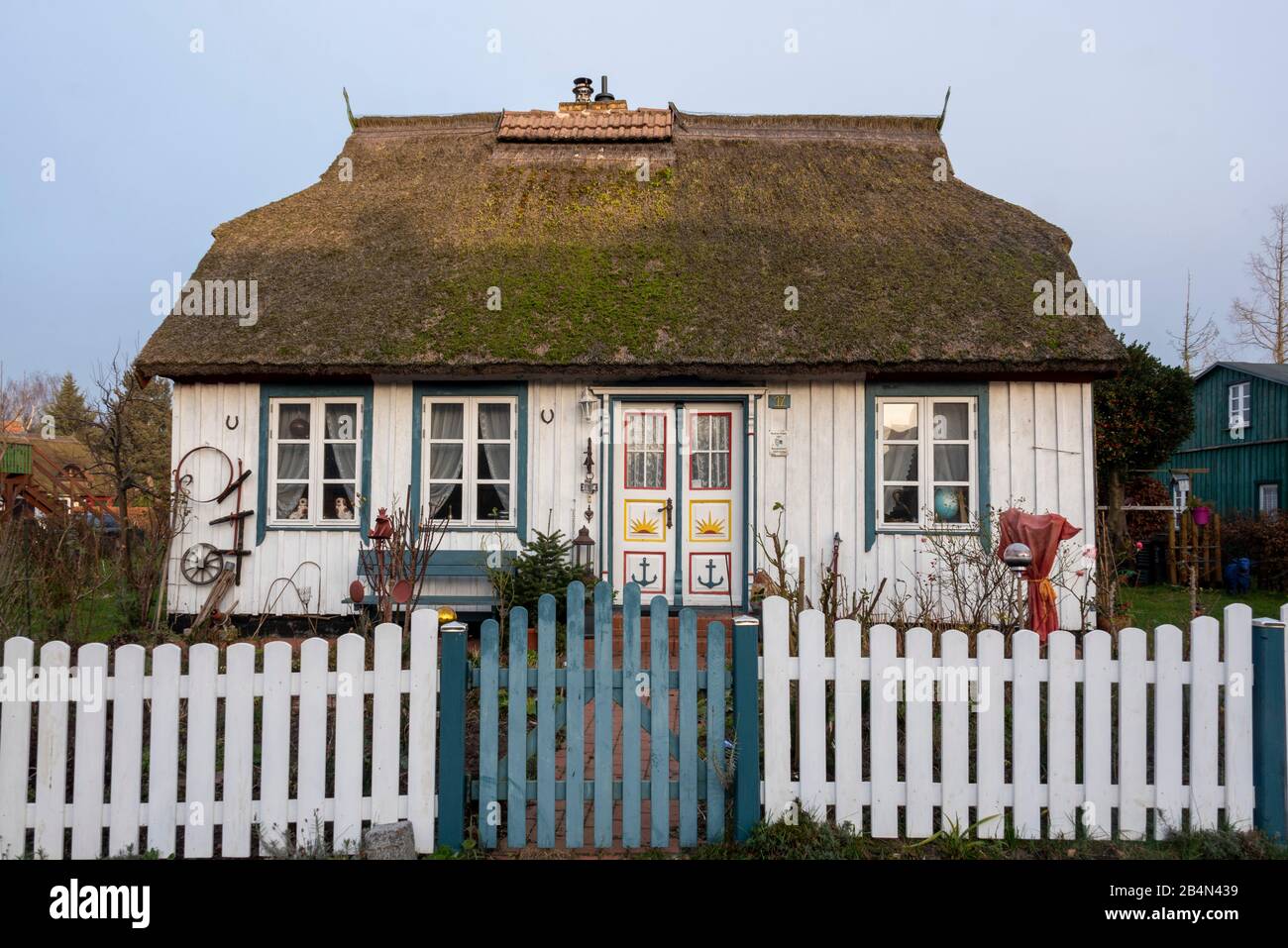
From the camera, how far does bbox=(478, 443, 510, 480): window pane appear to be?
840cm

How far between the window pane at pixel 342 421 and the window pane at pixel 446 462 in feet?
2.79

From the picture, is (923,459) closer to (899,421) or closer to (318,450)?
(899,421)

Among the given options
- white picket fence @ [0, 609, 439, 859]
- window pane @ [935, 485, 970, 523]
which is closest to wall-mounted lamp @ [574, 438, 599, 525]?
window pane @ [935, 485, 970, 523]

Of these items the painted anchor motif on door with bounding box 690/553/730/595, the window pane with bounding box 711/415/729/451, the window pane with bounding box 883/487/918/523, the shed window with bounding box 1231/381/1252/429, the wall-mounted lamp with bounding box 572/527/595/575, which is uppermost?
the shed window with bounding box 1231/381/1252/429

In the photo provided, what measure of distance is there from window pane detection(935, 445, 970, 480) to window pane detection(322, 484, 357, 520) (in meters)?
6.03

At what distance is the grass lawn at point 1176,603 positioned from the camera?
859 cm

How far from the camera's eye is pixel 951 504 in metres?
8.12

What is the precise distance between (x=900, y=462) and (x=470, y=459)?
443 cm

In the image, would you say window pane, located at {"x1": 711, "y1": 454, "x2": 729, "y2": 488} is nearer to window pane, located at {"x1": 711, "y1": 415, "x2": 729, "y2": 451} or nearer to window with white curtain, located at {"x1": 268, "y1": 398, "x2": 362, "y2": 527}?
window pane, located at {"x1": 711, "y1": 415, "x2": 729, "y2": 451}

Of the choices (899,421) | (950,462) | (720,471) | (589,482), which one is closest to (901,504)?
(950,462)

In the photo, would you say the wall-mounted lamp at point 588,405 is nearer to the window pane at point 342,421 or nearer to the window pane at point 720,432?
the window pane at point 720,432

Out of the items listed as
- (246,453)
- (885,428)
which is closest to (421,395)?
(246,453)

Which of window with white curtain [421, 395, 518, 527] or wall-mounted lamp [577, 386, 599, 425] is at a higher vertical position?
wall-mounted lamp [577, 386, 599, 425]

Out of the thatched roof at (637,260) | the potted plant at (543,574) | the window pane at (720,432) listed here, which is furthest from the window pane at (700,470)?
the potted plant at (543,574)
